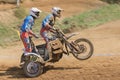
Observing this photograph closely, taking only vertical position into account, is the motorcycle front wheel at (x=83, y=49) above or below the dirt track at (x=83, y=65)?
above

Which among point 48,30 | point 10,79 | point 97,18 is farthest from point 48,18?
point 97,18

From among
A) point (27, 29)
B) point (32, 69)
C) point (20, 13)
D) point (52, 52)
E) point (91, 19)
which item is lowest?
point (32, 69)

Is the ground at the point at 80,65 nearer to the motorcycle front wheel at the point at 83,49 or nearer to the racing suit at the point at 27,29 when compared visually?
the motorcycle front wheel at the point at 83,49

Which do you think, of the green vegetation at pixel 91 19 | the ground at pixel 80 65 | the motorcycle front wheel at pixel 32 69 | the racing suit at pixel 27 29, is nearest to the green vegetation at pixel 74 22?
the green vegetation at pixel 91 19

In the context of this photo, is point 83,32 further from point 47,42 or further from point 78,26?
point 47,42

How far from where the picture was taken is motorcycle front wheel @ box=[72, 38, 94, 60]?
1202cm

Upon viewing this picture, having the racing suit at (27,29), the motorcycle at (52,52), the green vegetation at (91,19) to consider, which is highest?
the green vegetation at (91,19)

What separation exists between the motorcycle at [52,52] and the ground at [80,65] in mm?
260

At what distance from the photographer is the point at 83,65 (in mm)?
12336

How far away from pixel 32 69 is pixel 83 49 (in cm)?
160

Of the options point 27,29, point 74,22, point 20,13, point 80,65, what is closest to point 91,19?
point 74,22

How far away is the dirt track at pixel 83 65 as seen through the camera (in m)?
11.3

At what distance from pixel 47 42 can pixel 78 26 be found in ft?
21.7

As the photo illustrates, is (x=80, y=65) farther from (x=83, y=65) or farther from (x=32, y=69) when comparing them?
(x=32, y=69)
